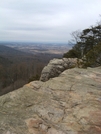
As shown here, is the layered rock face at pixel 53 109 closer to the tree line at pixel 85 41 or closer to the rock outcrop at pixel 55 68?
the rock outcrop at pixel 55 68

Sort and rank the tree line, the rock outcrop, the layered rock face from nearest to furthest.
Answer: the layered rock face
the rock outcrop
the tree line

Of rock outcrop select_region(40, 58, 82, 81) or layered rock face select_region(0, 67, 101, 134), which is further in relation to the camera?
rock outcrop select_region(40, 58, 82, 81)

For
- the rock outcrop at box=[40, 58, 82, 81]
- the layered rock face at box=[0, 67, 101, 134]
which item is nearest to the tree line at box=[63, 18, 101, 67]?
the rock outcrop at box=[40, 58, 82, 81]

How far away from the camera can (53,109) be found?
5.05m

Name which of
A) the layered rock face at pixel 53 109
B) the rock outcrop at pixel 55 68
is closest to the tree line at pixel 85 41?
the rock outcrop at pixel 55 68

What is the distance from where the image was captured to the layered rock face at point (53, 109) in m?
4.35

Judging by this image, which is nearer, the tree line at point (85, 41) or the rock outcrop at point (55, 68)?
the rock outcrop at point (55, 68)

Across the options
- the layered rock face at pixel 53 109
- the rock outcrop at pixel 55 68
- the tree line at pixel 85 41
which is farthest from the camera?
the tree line at pixel 85 41

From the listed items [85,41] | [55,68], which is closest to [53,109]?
[55,68]

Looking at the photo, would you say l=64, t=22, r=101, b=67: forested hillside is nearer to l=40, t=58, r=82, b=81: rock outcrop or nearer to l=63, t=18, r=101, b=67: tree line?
l=63, t=18, r=101, b=67: tree line

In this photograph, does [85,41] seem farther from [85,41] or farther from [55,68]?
[55,68]

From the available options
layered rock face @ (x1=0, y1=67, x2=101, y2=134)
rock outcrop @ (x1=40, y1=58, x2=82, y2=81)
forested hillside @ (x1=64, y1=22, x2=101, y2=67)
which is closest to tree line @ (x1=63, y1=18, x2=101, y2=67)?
forested hillside @ (x1=64, y1=22, x2=101, y2=67)

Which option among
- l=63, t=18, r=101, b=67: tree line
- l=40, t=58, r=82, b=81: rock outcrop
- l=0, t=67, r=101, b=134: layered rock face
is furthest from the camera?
l=63, t=18, r=101, b=67: tree line

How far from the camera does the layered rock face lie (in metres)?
4.35
